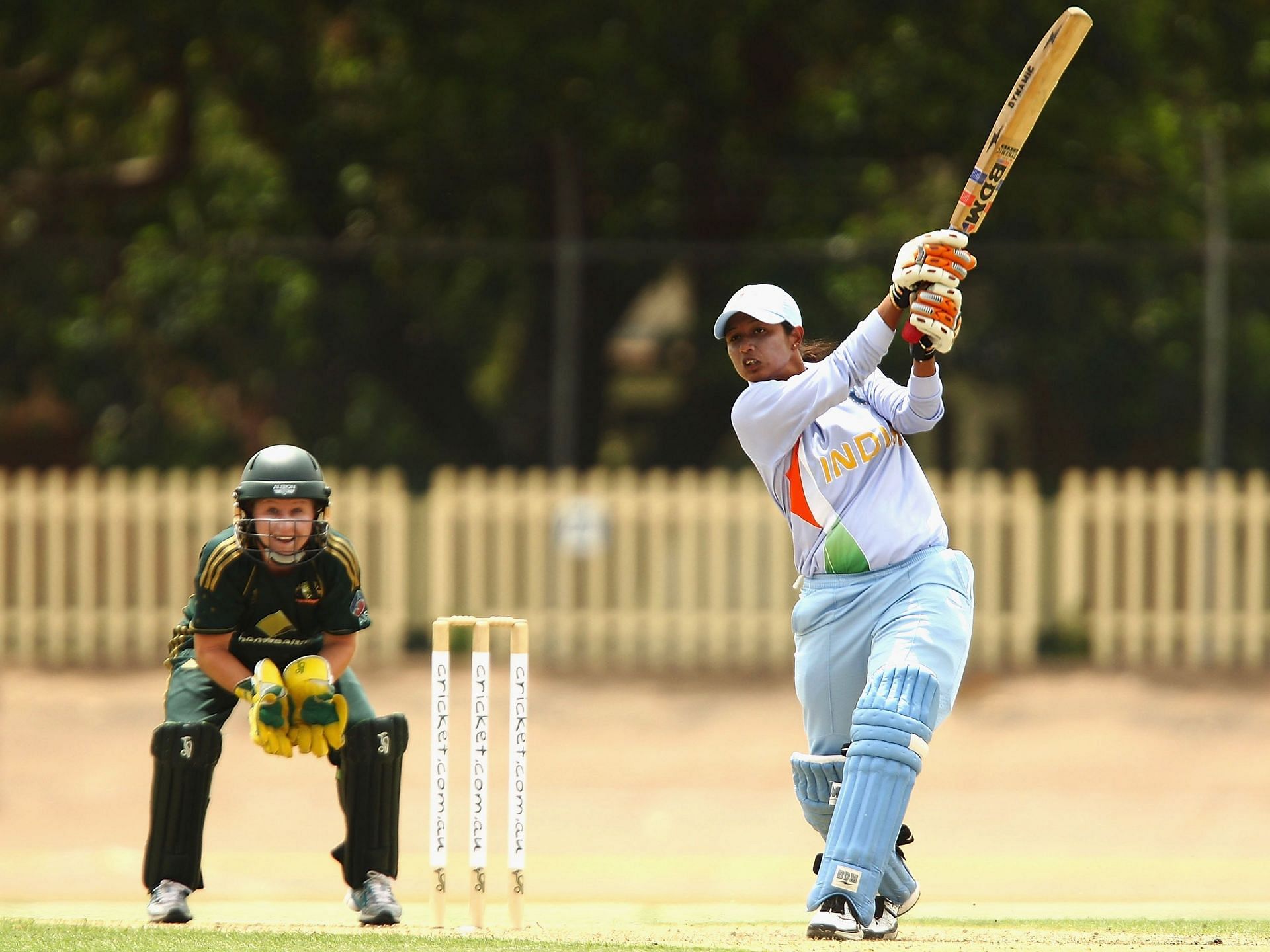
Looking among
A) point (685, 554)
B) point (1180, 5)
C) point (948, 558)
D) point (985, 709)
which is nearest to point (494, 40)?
point (685, 554)

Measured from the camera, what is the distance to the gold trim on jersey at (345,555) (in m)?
5.36

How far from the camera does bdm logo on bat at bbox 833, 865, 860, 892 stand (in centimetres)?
483

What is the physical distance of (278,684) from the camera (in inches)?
203

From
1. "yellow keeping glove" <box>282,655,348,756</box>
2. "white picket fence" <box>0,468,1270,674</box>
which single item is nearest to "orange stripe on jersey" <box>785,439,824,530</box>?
"yellow keeping glove" <box>282,655,348,756</box>

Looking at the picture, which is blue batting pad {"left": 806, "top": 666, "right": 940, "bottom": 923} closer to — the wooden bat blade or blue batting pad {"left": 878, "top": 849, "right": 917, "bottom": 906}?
blue batting pad {"left": 878, "top": 849, "right": 917, "bottom": 906}

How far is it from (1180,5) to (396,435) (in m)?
6.42

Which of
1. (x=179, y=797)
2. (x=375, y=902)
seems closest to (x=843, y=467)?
(x=375, y=902)

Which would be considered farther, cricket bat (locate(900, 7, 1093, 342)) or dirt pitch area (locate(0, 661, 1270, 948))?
dirt pitch area (locate(0, 661, 1270, 948))

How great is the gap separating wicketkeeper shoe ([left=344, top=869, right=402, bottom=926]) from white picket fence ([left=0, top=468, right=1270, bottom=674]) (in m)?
6.41

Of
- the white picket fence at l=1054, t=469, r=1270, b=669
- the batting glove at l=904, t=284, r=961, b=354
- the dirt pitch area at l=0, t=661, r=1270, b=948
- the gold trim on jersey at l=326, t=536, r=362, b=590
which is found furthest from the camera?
the white picket fence at l=1054, t=469, r=1270, b=669

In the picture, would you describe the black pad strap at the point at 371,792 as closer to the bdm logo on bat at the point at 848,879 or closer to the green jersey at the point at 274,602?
the green jersey at the point at 274,602

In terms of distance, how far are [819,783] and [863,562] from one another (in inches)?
23.9

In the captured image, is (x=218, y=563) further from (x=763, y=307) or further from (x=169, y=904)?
(x=763, y=307)

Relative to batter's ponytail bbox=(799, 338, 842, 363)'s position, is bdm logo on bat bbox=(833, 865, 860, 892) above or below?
below
